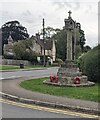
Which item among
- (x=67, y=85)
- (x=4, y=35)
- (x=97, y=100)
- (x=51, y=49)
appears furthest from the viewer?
(x=4, y=35)

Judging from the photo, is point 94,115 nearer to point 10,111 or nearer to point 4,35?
point 10,111

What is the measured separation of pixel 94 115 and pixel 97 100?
91.8 inches

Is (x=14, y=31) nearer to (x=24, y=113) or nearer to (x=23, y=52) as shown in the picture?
(x=23, y=52)

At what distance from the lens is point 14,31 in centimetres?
11406

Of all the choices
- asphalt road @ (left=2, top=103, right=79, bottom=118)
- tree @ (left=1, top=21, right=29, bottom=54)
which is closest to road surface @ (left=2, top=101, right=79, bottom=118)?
asphalt road @ (left=2, top=103, right=79, bottom=118)

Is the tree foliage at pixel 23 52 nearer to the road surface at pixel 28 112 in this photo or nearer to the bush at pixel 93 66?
the bush at pixel 93 66

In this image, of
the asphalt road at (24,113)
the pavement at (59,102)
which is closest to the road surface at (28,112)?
the asphalt road at (24,113)

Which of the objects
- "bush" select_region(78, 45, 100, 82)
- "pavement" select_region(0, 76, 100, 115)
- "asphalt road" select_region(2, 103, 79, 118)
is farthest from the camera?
"bush" select_region(78, 45, 100, 82)

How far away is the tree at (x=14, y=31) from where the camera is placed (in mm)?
113831

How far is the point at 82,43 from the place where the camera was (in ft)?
390

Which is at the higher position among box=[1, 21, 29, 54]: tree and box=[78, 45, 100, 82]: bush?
box=[1, 21, 29, 54]: tree

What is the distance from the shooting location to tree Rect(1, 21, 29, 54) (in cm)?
11383

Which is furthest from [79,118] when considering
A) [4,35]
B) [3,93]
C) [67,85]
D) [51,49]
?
[4,35]

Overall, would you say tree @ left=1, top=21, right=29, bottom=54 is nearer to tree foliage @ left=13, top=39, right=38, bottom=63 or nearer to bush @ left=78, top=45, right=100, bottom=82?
tree foliage @ left=13, top=39, right=38, bottom=63
